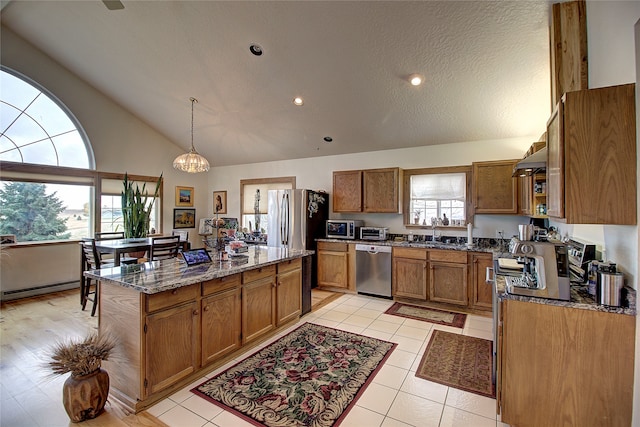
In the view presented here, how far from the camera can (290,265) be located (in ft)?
11.5

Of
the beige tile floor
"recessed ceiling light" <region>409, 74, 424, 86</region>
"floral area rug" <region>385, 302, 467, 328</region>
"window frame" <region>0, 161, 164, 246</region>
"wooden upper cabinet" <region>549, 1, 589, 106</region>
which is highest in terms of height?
"recessed ceiling light" <region>409, 74, 424, 86</region>

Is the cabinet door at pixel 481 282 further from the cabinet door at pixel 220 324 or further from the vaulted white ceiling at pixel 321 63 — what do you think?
the cabinet door at pixel 220 324

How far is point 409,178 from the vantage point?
4988mm

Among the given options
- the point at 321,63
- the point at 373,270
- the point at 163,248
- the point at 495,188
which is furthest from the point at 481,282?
the point at 163,248

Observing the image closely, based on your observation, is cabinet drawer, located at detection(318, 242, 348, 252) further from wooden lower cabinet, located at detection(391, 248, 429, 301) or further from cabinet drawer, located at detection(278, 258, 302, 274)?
cabinet drawer, located at detection(278, 258, 302, 274)

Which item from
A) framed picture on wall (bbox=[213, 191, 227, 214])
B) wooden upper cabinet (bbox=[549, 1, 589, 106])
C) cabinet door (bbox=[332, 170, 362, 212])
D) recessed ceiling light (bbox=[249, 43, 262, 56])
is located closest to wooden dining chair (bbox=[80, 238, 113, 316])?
recessed ceiling light (bbox=[249, 43, 262, 56])

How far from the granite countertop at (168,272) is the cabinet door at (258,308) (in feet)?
0.75

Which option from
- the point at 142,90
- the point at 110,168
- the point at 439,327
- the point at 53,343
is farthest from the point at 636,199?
the point at 110,168

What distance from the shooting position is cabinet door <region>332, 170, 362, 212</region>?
16.7 feet

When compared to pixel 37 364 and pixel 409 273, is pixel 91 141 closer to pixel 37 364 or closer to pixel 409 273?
pixel 37 364

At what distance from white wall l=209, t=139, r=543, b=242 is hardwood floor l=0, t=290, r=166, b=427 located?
12.6ft

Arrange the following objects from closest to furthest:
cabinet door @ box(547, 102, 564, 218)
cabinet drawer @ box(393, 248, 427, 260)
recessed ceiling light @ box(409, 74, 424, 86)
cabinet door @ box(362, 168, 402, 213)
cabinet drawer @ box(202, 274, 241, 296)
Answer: cabinet door @ box(547, 102, 564, 218) → cabinet drawer @ box(202, 274, 241, 296) → recessed ceiling light @ box(409, 74, 424, 86) → cabinet drawer @ box(393, 248, 427, 260) → cabinet door @ box(362, 168, 402, 213)

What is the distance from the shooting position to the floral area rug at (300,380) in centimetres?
202

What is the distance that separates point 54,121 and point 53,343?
3896 millimetres
